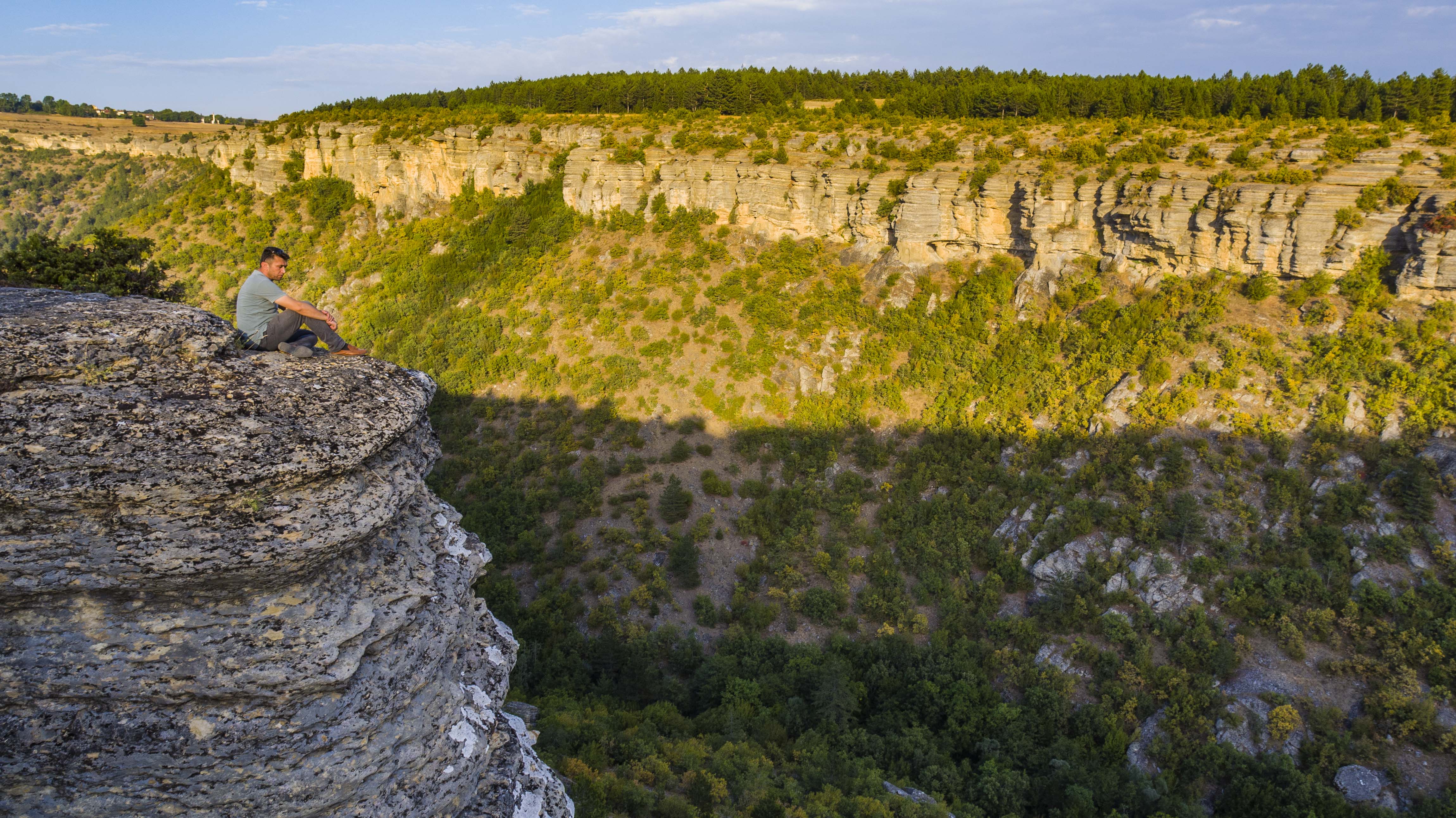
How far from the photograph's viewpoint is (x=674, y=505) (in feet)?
105

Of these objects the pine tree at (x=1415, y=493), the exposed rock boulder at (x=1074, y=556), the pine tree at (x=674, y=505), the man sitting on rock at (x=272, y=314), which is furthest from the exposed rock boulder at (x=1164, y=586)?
the man sitting on rock at (x=272, y=314)

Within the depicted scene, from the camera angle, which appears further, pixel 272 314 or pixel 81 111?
pixel 81 111

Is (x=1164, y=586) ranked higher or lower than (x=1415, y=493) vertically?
lower

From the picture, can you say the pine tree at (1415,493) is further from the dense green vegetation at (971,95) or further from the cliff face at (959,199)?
the dense green vegetation at (971,95)

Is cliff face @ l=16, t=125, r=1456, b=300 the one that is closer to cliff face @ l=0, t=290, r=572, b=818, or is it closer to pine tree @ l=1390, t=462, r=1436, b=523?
pine tree @ l=1390, t=462, r=1436, b=523

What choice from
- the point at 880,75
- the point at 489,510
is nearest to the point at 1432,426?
the point at 489,510

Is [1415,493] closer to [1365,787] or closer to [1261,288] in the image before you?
[1261,288]

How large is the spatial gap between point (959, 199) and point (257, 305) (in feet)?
119

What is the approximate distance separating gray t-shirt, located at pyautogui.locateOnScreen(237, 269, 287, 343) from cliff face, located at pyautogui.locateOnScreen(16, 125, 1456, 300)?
35611 mm

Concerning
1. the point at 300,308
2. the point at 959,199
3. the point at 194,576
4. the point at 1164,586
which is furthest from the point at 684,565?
the point at 959,199

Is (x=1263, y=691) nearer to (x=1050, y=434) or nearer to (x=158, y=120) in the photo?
(x=1050, y=434)

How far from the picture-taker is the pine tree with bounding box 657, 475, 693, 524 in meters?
32.0

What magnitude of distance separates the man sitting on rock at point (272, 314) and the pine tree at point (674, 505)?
916 inches

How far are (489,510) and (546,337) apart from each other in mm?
12509
